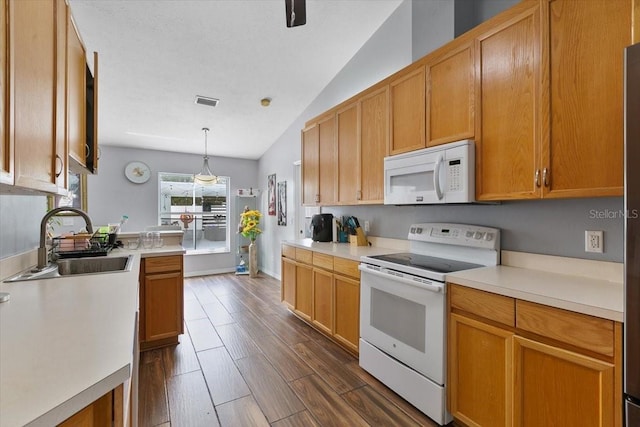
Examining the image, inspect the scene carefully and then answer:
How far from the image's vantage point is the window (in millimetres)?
5570

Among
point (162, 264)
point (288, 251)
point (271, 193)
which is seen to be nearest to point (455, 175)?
point (288, 251)

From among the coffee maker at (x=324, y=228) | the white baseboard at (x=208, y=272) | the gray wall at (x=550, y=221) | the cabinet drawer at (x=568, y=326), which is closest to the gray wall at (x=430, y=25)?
the gray wall at (x=550, y=221)

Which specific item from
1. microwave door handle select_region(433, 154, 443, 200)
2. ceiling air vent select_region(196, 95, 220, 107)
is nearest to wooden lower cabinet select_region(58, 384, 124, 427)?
microwave door handle select_region(433, 154, 443, 200)

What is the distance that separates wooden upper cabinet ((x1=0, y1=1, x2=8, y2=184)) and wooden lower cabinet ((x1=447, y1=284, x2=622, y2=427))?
77.2 inches

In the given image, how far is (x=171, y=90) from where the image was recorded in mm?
3633

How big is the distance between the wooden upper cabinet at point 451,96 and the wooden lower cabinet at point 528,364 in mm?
1050

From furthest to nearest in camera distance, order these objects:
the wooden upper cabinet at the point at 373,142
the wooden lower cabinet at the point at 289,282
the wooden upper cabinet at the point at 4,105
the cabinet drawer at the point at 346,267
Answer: the wooden lower cabinet at the point at 289,282, the wooden upper cabinet at the point at 373,142, the cabinet drawer at the point at 346,267, the wooden upper cabinet at the point at 4,105

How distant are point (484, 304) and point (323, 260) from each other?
5.31ft

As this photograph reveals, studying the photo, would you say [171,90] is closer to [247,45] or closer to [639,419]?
[247,45]

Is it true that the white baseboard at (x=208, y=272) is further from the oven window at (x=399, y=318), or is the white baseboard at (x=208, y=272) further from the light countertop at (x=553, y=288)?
the light countertop at (x=553, y=288)

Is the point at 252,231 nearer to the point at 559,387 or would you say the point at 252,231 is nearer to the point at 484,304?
the point at 484,304

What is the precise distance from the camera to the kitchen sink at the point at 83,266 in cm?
182

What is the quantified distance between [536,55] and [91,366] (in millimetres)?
2270

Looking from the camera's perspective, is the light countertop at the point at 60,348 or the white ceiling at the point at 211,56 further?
the white ceiling at the point at 211,56
